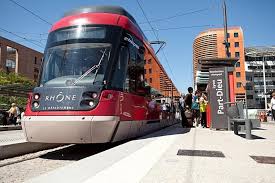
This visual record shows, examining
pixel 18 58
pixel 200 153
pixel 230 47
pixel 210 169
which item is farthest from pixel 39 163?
pixel 230 47

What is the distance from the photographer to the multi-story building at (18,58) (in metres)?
53.8

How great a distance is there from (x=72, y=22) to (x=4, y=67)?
52.4m

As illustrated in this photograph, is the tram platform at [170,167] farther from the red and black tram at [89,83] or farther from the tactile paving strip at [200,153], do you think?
the red and black tram at [89,83]

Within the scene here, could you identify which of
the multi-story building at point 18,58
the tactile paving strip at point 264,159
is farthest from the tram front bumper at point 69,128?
the multi-story building at point 18,58

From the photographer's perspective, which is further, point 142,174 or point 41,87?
point 41,87

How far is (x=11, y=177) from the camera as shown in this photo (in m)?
4.91

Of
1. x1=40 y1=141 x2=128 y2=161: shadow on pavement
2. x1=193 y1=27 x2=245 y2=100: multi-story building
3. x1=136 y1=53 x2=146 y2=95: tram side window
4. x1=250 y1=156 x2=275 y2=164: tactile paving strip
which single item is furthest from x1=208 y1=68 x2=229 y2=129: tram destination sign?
x1=193 y1=27 x2=245 y2=100: multi-story building

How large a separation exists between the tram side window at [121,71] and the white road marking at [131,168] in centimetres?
203

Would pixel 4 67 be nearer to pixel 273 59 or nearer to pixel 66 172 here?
pixel 66 172

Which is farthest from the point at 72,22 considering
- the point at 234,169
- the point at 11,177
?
the point at 234,169

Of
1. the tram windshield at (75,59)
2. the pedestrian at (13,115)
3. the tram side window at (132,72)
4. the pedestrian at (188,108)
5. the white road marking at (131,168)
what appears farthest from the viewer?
the pedestrian at (13,115)

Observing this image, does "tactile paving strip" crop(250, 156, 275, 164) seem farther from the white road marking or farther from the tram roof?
the tram roof

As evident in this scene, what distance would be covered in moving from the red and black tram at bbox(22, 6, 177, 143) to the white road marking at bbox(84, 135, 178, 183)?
1.47 m

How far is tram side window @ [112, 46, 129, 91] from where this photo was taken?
22.7 feet
